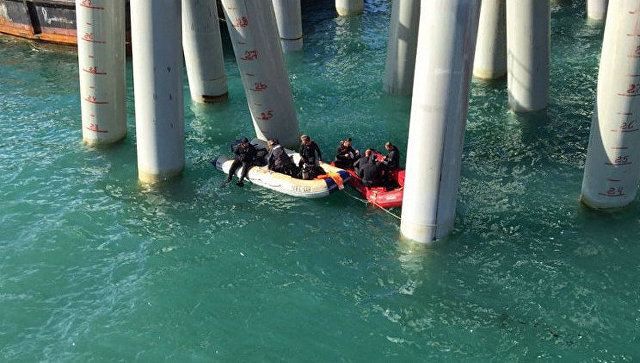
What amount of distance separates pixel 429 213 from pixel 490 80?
41.0 feet

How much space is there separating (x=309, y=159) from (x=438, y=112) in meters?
5.83

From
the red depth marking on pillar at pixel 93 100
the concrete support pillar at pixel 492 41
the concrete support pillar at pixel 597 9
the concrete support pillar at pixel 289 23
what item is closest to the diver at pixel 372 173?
the red depth marking on pillar at pixel 93 100

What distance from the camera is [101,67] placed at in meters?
20.8

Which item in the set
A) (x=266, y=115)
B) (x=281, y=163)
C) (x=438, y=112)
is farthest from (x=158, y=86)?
(x=438, y=112)

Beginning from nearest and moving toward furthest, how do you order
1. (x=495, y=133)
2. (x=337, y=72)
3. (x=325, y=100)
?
(x=495, y=133) < (x=325, y=100) < (x=337, y=72)

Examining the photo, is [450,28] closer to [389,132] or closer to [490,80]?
[389,132]

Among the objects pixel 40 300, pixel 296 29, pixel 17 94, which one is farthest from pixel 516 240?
pixel 17 94

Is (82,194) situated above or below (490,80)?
below

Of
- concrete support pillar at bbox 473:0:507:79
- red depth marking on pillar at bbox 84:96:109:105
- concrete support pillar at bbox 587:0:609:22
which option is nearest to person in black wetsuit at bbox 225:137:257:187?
red depth marking on pillar at bbox 84:96:109:105

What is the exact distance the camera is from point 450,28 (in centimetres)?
1405

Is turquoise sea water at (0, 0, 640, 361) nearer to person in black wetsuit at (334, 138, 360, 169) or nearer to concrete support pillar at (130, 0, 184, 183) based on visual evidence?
concrete support pillar at (130, 0, 184, 183)

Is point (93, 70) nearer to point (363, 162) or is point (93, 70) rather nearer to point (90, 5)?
point (90, 5)

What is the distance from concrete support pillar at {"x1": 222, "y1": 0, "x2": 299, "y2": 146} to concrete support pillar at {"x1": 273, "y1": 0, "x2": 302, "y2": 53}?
10.3m

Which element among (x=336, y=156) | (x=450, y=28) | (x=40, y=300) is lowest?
(x=40, y=300)
